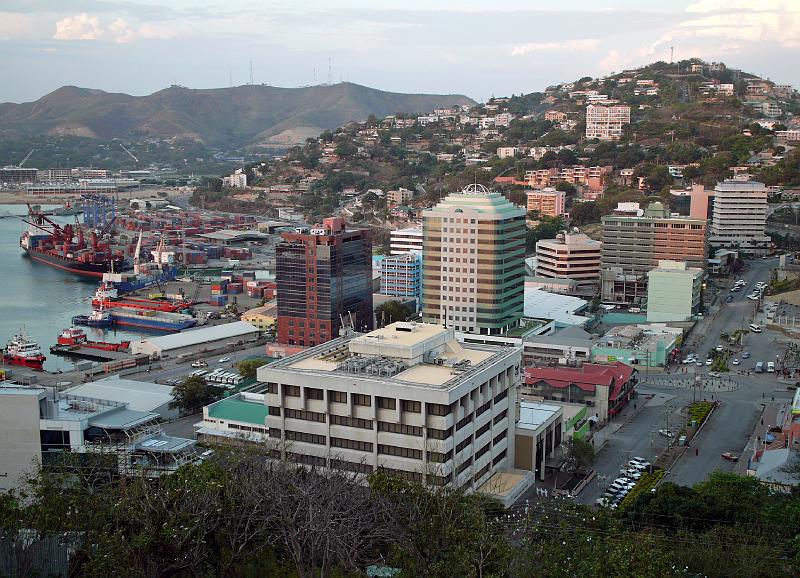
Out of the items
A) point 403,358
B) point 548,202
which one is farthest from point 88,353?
point 548,202

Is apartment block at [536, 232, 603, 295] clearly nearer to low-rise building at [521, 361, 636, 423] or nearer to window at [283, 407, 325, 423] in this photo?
low-rise building at [521, 361, 636, 423]

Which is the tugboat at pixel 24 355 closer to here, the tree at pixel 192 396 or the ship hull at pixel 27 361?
the ship hull at pixel 27 361

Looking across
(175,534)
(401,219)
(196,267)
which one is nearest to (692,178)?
(401,219)

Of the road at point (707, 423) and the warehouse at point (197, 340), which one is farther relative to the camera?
the warehouse at point (197, 340)

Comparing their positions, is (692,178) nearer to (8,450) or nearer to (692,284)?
(692,284)

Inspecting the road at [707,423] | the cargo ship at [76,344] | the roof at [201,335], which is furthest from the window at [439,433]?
the cargo ship at [76,344]
